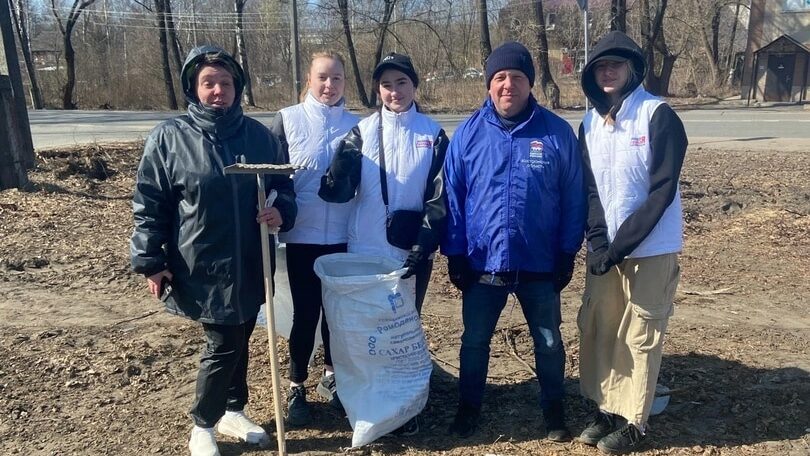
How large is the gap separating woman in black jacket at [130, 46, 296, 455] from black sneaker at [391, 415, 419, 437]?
87cm

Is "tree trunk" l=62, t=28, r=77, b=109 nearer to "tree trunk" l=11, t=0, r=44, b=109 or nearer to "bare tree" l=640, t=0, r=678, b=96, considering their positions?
"tree trunk" l=11, t=0, r=44, b=109

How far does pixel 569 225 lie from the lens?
10.2 feet

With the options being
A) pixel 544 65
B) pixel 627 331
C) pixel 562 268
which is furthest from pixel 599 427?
pixel 544 65

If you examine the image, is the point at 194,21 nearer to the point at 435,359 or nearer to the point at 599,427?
the point at 435,359

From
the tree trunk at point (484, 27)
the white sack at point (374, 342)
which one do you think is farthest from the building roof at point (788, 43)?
the white sack at point (374, 342)

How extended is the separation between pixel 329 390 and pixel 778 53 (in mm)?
27480

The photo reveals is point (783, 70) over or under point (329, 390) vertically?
over

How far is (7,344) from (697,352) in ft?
14.6

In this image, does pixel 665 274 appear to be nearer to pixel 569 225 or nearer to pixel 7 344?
pixel 569 225

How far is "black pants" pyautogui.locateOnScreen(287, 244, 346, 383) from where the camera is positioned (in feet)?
11.2

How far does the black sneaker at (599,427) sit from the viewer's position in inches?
128

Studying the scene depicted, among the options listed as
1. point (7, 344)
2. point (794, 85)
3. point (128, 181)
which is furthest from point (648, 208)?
point (794, 85)

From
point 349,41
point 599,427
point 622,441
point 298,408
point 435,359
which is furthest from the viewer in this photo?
point 349,41

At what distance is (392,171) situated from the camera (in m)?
3.24
